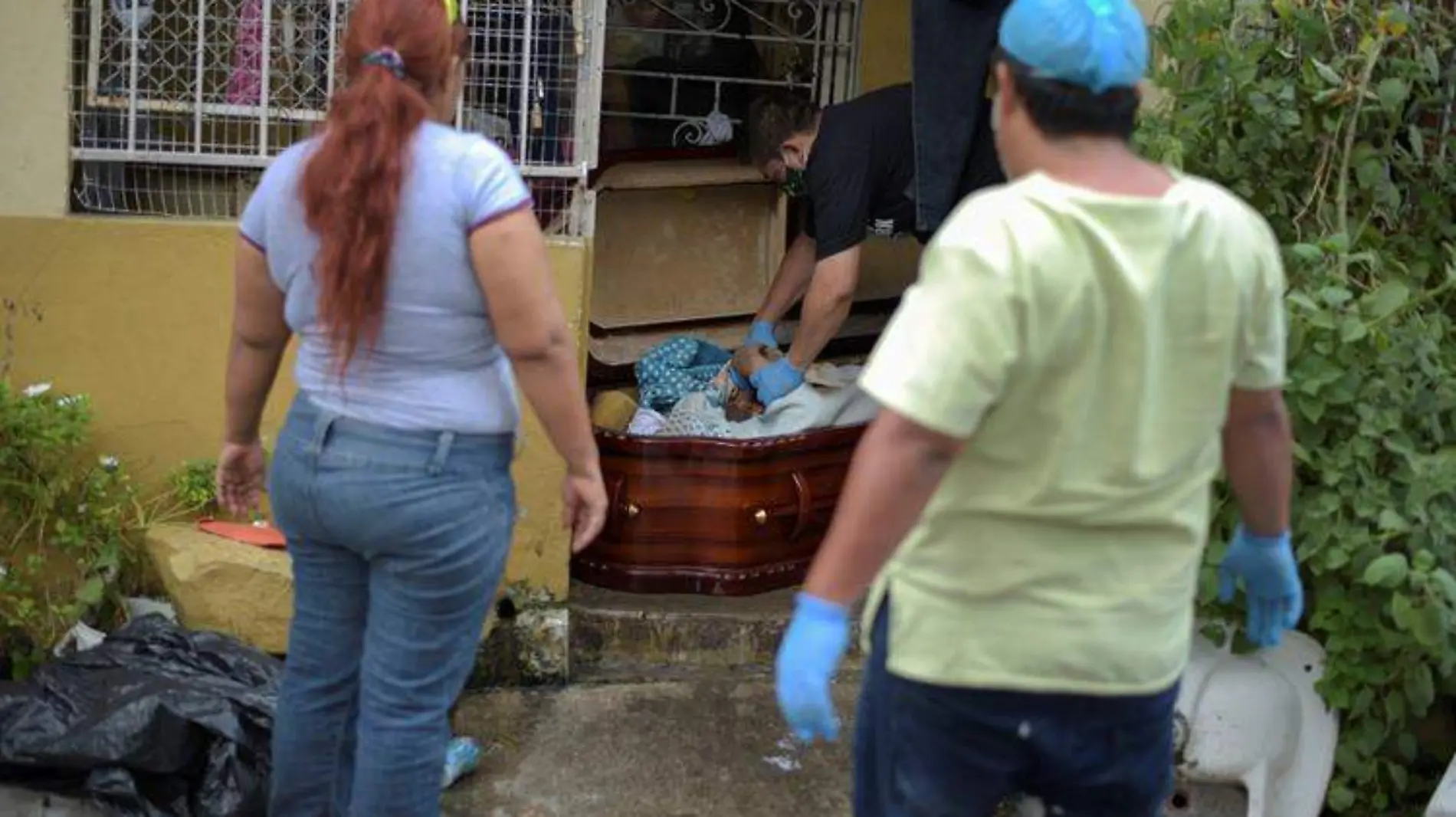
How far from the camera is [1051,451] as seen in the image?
2.35m

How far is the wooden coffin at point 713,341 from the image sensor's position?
497 centimetres

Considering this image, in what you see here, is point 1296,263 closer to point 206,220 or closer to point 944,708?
point 944,708

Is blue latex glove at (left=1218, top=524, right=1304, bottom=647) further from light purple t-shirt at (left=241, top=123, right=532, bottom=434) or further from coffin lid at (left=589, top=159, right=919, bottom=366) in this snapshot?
coffin lid at (left=589, top=159, right=919, bottom=366)

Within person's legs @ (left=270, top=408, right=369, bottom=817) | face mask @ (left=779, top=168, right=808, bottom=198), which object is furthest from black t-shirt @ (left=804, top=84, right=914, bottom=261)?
person's legs @ (left=270, top=408, right=369, bottom=817)

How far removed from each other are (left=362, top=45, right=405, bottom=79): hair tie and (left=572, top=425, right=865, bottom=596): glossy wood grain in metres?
2.08

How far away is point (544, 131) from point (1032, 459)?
8.38ft

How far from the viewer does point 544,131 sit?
4.64 m

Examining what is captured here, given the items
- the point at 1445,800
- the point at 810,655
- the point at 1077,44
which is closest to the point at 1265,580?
the point at 810,655

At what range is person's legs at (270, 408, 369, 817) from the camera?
10.1ft

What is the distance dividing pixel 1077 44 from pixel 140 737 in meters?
2.47

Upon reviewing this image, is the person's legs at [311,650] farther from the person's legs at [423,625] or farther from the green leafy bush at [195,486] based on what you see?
the green leafy bush at [195,486]

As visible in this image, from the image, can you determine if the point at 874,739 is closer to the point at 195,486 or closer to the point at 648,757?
the point at 648,757

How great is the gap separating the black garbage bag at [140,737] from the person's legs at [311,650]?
0.53 m

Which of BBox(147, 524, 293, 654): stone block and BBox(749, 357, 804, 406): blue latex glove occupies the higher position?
BBox(749, 357, 804, 406): blue latex glove
